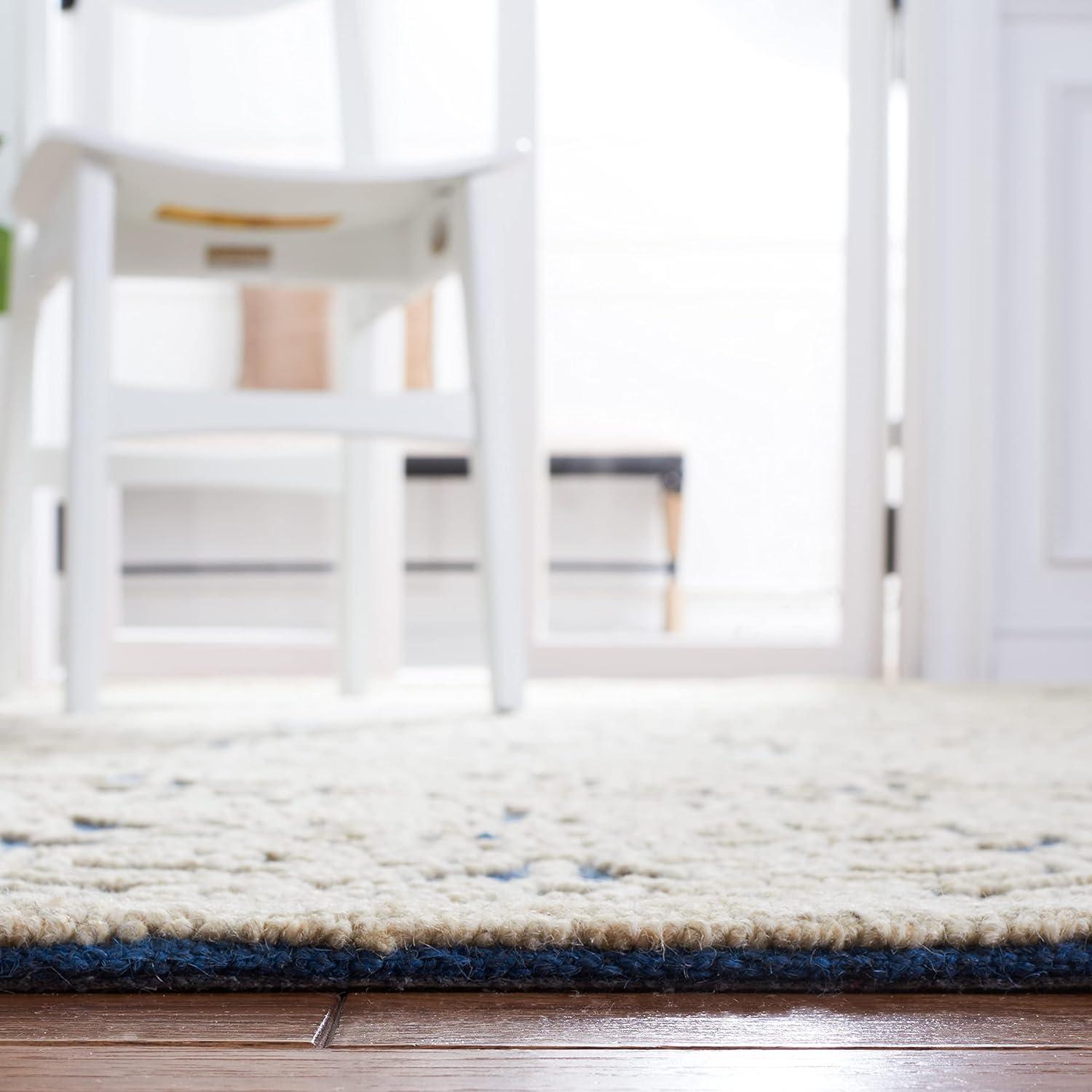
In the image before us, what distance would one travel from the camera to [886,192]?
5.30 ft

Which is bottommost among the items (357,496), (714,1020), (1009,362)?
(714,1020)

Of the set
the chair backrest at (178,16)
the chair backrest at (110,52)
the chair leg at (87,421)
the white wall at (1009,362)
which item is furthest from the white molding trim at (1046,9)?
the chair leg at (87,421)

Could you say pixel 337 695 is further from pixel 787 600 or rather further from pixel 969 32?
pixel 787 600

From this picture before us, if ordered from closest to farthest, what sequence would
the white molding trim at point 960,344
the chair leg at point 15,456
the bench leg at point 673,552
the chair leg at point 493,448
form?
the chair leg at point 493,448, the chair leg at point 15,456, the white molding trim at point 960,344, the bench leg at point 673,552

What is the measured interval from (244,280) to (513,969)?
1.02 metres

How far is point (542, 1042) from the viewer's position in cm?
36

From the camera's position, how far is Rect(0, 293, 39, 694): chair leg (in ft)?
4.08

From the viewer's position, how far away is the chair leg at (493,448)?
44.0 inches

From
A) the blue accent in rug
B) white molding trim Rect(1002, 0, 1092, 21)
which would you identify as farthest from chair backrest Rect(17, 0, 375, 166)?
the blue accent in rug

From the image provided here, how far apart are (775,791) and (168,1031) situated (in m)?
0.42

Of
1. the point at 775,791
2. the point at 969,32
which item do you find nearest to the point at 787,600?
the point at 969,32

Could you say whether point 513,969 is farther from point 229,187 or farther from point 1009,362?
point 1009,362

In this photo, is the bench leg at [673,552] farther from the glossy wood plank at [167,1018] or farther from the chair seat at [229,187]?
the glossy wood plank at [167,1018]

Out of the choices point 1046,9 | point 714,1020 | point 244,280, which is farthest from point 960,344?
point 714,1020
